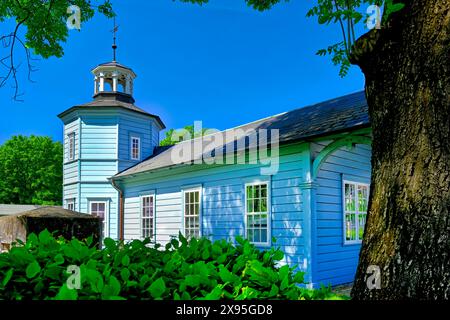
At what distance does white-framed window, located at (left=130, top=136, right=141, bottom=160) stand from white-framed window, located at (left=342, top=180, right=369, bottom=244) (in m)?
11.2

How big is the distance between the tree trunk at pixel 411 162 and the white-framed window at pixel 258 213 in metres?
6.47

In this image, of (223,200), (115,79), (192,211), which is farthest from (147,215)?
(115,79)

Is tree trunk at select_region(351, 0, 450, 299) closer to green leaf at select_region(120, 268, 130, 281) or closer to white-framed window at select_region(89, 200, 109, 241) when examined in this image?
green leaf at select_region(120, 268, 130, 281)

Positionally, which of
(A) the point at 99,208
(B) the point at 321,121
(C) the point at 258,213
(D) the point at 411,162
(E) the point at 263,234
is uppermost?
(B) the point at 321,121

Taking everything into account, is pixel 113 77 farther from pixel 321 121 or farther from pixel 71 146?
pixel 321 121

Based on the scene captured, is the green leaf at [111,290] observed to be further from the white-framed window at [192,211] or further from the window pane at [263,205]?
the white-framed window at [192,211]

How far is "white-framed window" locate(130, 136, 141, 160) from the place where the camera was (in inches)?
680

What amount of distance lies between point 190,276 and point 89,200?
15.8m

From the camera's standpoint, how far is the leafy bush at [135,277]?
1.61 m

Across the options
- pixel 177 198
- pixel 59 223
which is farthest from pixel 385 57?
pixel 177 198

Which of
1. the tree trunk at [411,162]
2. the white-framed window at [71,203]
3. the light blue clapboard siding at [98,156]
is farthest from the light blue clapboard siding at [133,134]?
the tree trunk at [411,162]

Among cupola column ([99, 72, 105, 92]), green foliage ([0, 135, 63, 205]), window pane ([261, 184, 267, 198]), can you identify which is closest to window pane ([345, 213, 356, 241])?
window pane ([261, 184, 267, 198])

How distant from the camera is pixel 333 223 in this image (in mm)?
8695

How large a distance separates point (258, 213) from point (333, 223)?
1.92 meters
